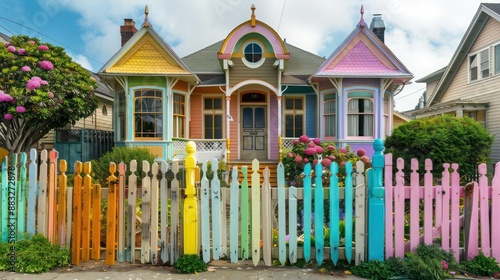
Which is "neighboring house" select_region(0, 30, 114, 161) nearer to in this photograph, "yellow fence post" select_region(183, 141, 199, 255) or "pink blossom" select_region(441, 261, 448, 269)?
"yellow fence post" select_region(183, 141, 199, 255)

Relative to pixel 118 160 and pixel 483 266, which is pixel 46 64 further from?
pixel 483 266

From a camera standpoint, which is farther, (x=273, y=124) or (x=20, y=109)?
(x=273, y=124)

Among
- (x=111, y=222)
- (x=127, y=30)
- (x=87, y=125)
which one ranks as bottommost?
(x=111, y=222)

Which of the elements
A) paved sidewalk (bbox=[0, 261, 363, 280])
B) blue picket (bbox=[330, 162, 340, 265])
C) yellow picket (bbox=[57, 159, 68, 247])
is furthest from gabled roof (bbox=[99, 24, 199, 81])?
blue picket (bbox=[330, 162, 340, 265])

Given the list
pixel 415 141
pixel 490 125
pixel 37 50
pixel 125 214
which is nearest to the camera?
pixel 125 214

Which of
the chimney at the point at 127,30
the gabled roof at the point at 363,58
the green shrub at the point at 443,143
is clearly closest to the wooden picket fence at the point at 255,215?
the green shrub at the point at 443,143

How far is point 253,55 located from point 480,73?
1237 cm

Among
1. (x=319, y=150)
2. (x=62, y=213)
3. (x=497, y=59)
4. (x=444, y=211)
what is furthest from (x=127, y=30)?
(x=497, y=59)

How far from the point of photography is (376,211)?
4.23 meters

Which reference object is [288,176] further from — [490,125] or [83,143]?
[490,125]

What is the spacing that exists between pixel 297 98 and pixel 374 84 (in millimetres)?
3170

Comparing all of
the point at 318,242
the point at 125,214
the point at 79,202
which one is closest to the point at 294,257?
the point at 318,242

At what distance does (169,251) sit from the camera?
14.5ft

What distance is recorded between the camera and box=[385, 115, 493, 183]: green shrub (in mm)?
7961
